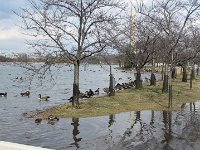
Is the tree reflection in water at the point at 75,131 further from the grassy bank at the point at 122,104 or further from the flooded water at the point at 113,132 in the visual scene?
the grassy bank at the point at 122,104

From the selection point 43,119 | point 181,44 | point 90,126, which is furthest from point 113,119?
point 181,44

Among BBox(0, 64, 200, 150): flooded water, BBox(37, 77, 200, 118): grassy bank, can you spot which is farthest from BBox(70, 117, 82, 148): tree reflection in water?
BBox(37, 77, 200, 118): grassy bank

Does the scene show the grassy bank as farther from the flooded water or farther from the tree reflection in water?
the tree reflection in water

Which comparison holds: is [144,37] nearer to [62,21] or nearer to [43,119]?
[62,21]

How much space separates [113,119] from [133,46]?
55.4 ft

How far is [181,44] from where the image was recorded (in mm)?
33906

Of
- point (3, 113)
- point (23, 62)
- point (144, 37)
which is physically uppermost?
point (144, 37)

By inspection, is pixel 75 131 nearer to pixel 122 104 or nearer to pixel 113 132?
pixel 113 132

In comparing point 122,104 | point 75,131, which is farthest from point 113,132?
point 122,104

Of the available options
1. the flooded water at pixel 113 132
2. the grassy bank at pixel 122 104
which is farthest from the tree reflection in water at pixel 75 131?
the grassy bank at pixel 122 104

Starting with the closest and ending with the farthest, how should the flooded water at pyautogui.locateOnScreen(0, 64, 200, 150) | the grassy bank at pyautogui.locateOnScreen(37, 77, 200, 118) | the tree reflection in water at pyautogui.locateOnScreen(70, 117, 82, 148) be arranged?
the flooded water at pyautogui.locateOnScreen(0, 64, 200, 150)
the tree reflection in water at pyautogui.locateOnScreen(70, 117, 82, 148)
the grassy bank at pyautogui.locateOnScreen(37, 77, 200, 118)

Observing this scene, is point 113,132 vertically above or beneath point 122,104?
beneath

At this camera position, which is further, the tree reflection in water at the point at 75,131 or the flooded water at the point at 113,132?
the tree reflection in water at the point at 75,131

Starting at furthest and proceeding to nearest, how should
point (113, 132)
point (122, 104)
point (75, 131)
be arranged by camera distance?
point (122, 104), point (75, 131), point (113, 132)
